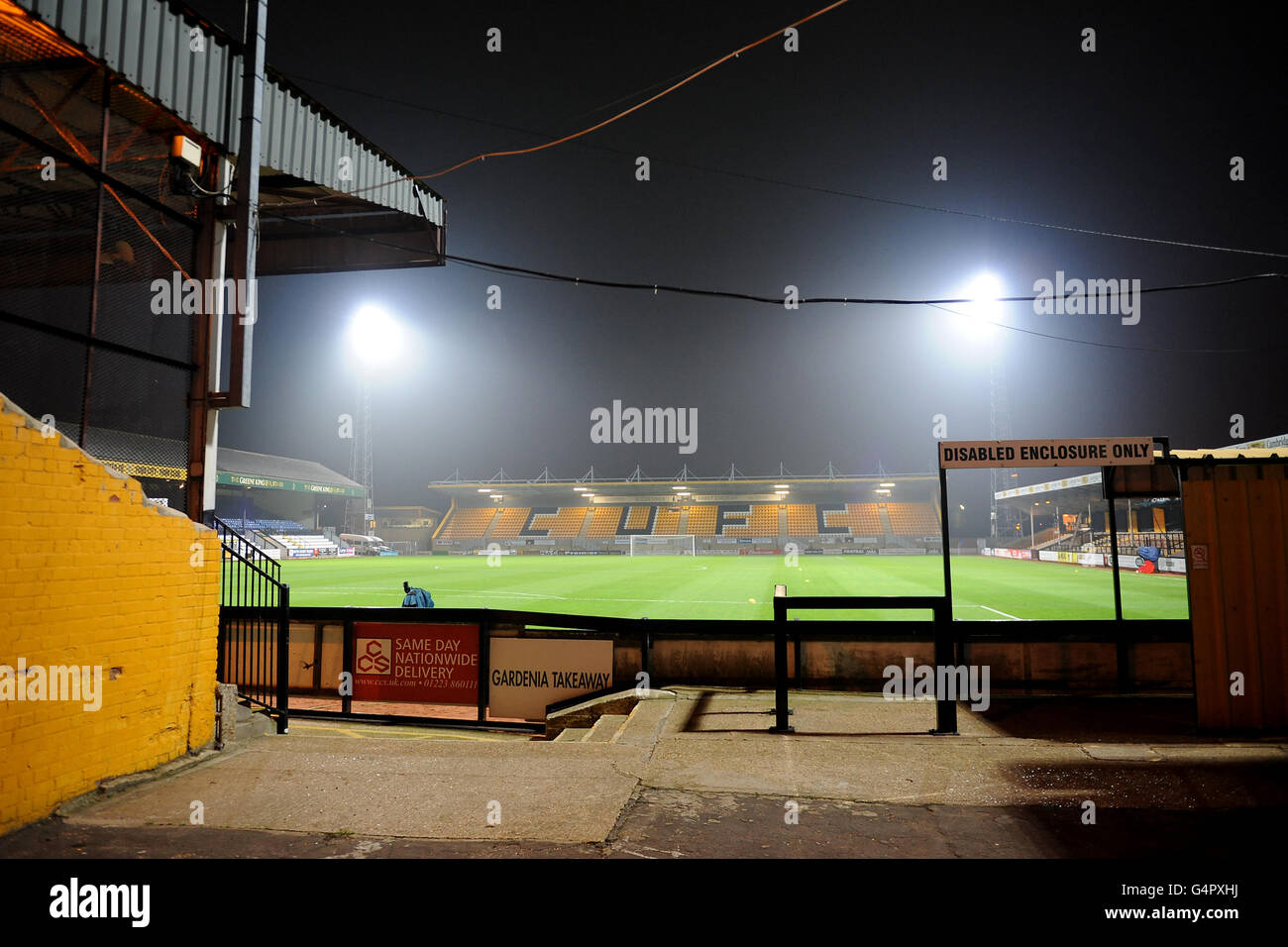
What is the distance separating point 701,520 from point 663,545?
990 cm

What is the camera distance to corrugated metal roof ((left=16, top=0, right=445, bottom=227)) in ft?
21.3

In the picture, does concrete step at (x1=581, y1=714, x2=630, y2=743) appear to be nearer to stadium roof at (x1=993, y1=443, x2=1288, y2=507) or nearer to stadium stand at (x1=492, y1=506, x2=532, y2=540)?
stadium roof at (x1=993, y1=443, x2=1288, y2=507)

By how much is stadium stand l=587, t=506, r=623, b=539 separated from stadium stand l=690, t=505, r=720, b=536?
4.06 meters

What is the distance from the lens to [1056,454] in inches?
277

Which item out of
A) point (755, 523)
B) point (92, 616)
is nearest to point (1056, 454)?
point (92, 616)

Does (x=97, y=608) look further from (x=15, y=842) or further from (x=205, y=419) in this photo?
(x=205, y=419)

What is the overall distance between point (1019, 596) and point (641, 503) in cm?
5061

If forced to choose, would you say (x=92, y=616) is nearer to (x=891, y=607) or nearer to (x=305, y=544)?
(x=891, y=607)

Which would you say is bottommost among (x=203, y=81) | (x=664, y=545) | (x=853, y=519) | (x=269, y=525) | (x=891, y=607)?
(x=664, y=545)

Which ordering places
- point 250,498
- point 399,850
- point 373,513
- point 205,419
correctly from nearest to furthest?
point 399,850
point 205,419
point 250,498
point 373,513

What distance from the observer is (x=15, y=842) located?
387 centimetres

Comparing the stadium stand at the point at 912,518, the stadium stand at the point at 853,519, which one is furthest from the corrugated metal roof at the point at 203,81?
the stadium stand at the point at 912,518

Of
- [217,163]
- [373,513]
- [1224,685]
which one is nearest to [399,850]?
[1224,685]

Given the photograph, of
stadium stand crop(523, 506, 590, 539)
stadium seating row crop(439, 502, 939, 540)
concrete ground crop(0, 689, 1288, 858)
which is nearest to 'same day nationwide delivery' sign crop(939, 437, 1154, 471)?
concrete ground crop(0, 689, 1288, 858)
